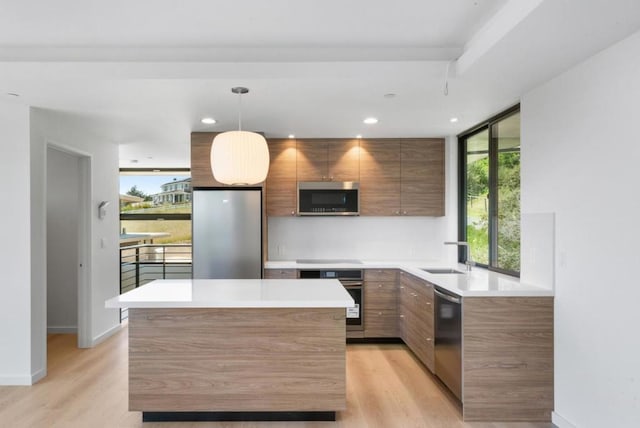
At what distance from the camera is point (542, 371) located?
277 centimetres

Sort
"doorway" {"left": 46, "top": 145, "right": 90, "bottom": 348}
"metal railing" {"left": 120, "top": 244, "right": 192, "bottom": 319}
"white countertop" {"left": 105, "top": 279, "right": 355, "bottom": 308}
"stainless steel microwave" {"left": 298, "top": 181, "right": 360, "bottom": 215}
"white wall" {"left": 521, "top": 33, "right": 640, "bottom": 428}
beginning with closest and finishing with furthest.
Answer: "white wall" {"left": 521, "top": 33, "right": 640, "bottom": 428} → "white countertop" {"left": 105, "top": 279, "right": 355, "bottom": 308} → "stainless steel microwave" {"left": 298, "top": 181, "right": 360, "bottom": 215} → "doorway" {"left": 46, "top": 145, "right": 90, "bottom": 348} → "metal railing" {"left": 120, "top": 244, "right": 192, "bottom": 319}

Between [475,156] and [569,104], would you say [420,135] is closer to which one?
[475,156]

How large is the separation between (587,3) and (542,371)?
2250mm

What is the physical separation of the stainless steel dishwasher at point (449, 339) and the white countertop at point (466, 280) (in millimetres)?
91

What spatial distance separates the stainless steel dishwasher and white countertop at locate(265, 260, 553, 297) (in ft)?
0.30

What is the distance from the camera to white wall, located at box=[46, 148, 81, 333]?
4.94 metres

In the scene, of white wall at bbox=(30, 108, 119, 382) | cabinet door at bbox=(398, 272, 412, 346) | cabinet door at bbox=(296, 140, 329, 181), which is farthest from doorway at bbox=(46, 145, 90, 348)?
cabinet door at bbox=(398, 272, 412, 346)

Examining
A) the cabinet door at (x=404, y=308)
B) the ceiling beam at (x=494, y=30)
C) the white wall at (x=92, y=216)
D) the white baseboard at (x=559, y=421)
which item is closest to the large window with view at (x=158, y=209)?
the white wall at (x=92, y=216)

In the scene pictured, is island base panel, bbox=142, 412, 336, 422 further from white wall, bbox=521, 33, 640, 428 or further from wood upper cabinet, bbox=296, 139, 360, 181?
wood upper cabinet, bbox=296, 139, 360, 181

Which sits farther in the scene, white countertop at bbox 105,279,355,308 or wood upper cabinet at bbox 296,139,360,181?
wood upper cabinet at bbox 296,139,360,181

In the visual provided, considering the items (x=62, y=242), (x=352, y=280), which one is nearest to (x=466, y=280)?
(x=352, y=280)

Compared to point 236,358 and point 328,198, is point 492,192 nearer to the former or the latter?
point 328,198

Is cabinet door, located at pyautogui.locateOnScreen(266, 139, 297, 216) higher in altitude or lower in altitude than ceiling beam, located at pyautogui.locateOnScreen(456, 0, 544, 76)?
lower

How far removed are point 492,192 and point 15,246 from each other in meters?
4.25
